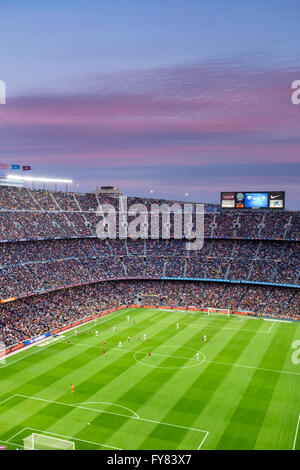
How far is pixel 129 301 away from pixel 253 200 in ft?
92.9

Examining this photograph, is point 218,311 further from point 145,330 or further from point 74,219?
point 74,219

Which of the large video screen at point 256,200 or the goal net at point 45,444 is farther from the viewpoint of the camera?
the large video screen at point 256,200

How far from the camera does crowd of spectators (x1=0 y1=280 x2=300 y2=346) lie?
51062 mm

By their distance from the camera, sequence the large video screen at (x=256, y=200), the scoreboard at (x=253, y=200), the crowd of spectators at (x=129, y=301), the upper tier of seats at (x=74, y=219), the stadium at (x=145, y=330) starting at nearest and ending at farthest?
the stadium at (x=145, y=330), the crowd of spectators at (x=129, y=301), the upper tier of seats at (x=74, y=219), the scoreboard at (x=253, y=200), the large video screen at (x=256, y=200)

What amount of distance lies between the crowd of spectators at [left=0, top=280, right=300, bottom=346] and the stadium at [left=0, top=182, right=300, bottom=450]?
22 cm

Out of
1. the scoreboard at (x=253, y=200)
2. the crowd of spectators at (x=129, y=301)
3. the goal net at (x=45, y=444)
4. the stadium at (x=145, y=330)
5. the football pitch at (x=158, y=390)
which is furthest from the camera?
the scoreboard at (x=253, y=200)

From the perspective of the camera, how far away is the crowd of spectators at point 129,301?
5106 cm

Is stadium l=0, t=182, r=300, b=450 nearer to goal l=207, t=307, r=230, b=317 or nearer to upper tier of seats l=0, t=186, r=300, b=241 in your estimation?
goal l=207, t=307, r=230, b=317

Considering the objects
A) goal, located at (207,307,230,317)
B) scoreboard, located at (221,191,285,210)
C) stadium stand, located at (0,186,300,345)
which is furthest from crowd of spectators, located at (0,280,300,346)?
scoreboard, located at (221,191,285,210)

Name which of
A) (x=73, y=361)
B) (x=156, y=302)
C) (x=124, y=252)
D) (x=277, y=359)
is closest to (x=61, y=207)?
(x=124, y=252)

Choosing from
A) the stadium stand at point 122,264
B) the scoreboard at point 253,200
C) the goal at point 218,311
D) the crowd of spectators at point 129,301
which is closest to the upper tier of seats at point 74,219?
the stadium stand at point 122,264

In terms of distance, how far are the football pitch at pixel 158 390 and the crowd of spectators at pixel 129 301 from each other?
156 inches

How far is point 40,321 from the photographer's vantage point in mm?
52344

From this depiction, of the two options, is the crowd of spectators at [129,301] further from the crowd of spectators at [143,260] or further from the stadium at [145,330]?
the crowd of spectators at [143,260]
